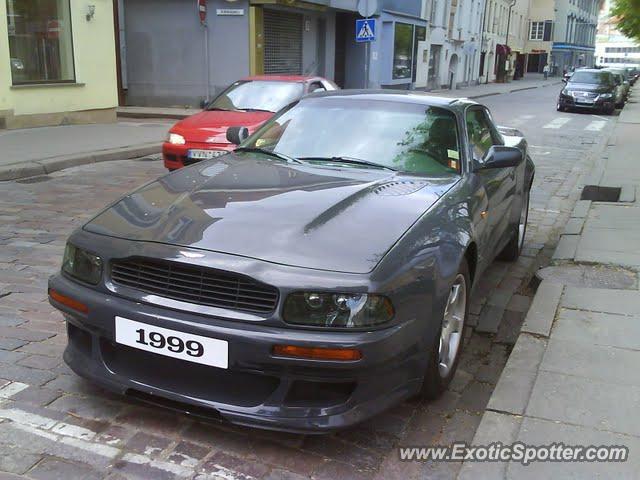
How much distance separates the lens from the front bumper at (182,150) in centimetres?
848

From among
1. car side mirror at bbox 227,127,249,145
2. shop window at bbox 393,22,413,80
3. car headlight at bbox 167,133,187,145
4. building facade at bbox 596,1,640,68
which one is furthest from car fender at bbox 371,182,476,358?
building facade at bbox 596,1,640,68

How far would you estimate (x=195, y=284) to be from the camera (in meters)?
2.72

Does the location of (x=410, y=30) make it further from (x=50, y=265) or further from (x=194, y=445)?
(x=194, y=445)

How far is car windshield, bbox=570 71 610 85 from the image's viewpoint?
2445cm

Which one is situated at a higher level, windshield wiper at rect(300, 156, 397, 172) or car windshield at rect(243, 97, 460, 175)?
car windshield at rect(243, 97, 460, 175)

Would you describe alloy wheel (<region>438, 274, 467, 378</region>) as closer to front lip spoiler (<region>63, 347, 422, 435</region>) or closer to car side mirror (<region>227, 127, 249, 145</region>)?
front lip spoiler (<region>63, 347, 422, 435</region>)

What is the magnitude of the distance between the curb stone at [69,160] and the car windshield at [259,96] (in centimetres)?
217

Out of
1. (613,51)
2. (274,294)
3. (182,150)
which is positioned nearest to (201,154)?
(182,150)

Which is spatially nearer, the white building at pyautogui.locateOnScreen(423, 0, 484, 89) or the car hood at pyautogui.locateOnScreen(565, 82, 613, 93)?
the car hood at pyautogui.locateOnScreen(565, 82, 613, 93)

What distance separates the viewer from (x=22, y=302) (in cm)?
452

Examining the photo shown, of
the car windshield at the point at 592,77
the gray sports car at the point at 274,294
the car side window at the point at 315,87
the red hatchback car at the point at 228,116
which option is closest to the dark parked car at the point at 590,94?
the car windshield at the point at 592,77

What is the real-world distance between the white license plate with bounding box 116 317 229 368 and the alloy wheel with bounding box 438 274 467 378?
1139 mm

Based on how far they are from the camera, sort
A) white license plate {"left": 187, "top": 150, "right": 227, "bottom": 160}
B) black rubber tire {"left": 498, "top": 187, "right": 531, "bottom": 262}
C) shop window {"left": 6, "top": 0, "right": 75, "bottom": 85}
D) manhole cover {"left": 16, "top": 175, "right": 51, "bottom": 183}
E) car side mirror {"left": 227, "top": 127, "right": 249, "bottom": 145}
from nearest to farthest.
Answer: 1. car side mirror {"left": 227, "top": 127, "right": 249, "bottom": 145}
2. black rubber tire {"left": 498, "top": 187, "right": 531, "bottom": 262}
3. white license plate {"left": 187, "top": 150, "right": 227, "bottom": 160}
4. manhole cover {"left": 16, "top": 175, "right": 51, "bottom": 183}
5. shop window {"left": 6, "top": 0, "right": 75, "bottom": 85}

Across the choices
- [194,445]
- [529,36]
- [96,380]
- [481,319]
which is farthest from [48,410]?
[529,36]
